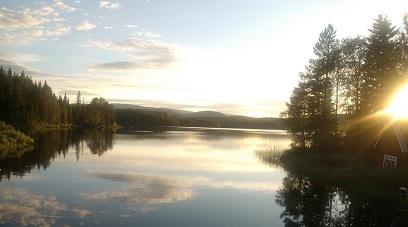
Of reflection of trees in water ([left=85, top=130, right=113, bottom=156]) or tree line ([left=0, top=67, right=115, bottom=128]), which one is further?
tree line ([left=0, top=67, right=115, bottom=128])

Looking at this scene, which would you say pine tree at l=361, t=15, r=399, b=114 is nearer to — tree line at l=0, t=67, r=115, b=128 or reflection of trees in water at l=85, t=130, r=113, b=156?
reflection of trees in water at l=85, t=130, r=113, b=156

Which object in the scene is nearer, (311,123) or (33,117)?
(311,123)

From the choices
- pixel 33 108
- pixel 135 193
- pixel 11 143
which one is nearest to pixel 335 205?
pixel 135 193

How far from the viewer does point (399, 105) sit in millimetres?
47344

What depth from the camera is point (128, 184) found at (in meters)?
34.4

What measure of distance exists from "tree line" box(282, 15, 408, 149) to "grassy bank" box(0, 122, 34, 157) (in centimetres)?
3873

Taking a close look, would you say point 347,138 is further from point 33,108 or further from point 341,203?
point 33,108

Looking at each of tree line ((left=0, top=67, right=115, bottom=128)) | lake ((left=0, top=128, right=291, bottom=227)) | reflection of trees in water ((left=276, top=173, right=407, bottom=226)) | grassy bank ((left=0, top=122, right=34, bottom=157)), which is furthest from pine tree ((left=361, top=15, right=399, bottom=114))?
tree line ((left=0, top=67, right=115, bottom=128))

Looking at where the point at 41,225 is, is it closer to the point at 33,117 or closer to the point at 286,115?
the point at 286,115

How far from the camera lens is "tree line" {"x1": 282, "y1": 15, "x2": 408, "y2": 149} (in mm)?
50406

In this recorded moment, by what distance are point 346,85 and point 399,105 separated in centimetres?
1457

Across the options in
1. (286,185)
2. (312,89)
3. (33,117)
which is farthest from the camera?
(33,117)

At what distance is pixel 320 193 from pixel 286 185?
4593 millimetres

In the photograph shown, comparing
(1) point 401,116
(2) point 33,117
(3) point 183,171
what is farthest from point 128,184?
(2) point 33,117
